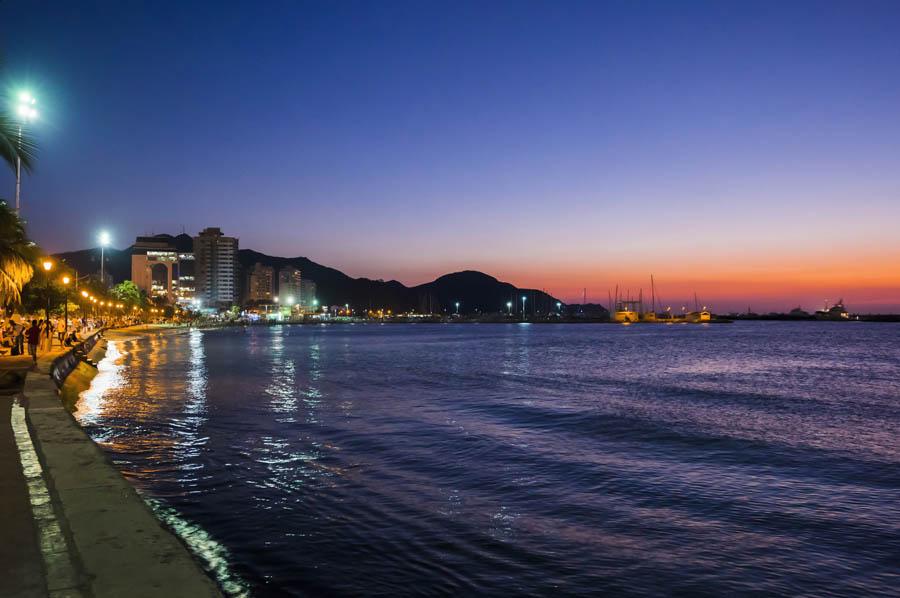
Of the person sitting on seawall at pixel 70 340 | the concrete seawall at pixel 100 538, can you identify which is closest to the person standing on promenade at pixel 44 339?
the person sitting on seawall at pixel 70 340

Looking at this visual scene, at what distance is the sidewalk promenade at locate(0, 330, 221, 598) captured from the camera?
462cm

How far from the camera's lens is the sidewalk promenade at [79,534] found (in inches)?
182

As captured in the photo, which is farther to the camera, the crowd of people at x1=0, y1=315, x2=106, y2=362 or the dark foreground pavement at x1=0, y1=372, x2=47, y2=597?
the crowd of people at x1=0, y1=315, x2=106, y2=362

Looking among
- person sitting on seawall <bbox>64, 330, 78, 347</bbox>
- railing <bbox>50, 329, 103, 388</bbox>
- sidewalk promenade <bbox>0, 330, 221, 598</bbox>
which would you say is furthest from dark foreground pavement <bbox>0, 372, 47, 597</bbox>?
person sitting on seawall <bbox>64, 330, 78, 347</bbox>

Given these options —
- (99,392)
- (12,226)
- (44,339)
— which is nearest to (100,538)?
(12,226)

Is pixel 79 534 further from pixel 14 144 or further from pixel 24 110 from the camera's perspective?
pixel 24 110

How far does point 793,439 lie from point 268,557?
15618 mm

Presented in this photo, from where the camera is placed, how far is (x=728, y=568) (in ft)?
26.2

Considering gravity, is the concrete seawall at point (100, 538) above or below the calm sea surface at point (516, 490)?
above

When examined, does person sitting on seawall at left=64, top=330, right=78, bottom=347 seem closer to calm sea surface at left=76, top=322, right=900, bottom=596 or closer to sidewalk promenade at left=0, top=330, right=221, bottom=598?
calm sea surface at left=76, top=322, right=900, bottom=596

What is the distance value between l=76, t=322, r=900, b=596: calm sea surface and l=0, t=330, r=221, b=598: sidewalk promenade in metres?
1.45

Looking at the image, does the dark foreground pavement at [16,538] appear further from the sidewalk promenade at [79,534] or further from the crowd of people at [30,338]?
the crowd of people at [30,338]

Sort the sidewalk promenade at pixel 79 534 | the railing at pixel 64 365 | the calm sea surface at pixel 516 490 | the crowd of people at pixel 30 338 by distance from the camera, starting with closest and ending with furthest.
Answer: the sidewalk promenade at pixel 79 534
the calm sea surface at pixel 516 490
the railing at pixel 64 365
the crowd of people at pixel 30 338

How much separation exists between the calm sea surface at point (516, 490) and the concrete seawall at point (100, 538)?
4.65ft
